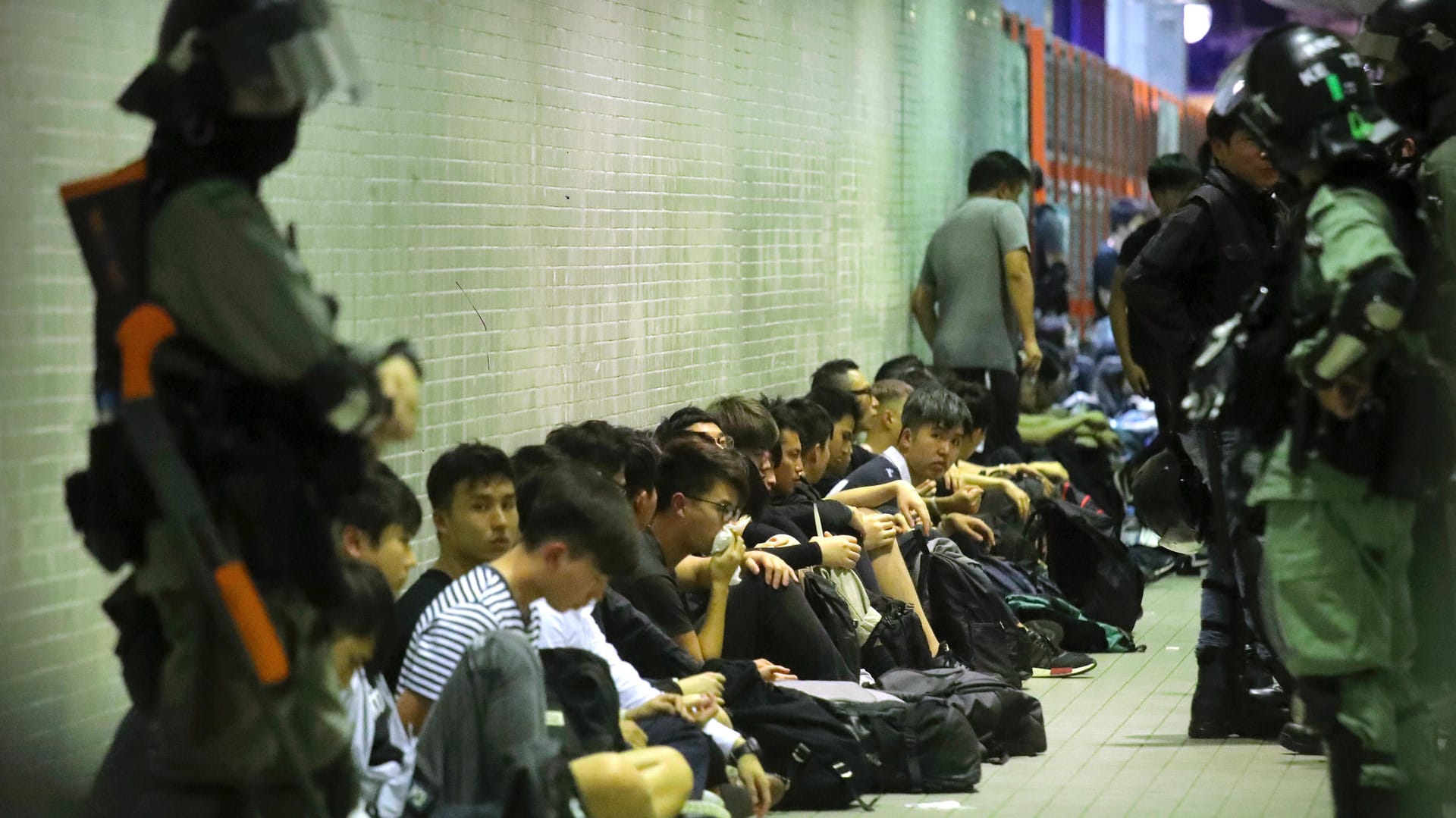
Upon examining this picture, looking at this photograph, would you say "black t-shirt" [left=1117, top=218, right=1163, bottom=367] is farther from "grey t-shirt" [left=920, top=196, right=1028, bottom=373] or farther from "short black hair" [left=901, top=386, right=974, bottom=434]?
"grey t-shirt" [left=920, top=196, right=1028, bottom=373]

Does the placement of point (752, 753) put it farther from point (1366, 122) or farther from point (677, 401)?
point (677, 401)

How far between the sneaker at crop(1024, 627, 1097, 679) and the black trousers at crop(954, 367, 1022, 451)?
2.69 meters

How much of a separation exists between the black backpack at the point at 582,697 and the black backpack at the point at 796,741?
1061 millimetres

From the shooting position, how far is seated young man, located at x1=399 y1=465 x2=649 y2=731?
184 inches

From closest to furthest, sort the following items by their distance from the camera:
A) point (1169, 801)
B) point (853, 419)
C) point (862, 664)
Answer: point (1169, 801)
point (862, 664)
point (853, 419)

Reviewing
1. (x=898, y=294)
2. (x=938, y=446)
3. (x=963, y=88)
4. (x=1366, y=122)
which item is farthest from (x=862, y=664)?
(x=963, y=88)

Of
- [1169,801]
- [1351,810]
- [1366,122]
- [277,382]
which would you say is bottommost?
[1169,801]

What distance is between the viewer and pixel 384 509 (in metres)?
4.95

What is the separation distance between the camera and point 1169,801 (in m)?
6.18

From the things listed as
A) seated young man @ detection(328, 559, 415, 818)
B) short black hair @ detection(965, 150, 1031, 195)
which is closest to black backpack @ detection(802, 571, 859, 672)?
seated young man @ detection(328, 559, 415, 818)

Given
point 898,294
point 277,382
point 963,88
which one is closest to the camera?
point 277,382

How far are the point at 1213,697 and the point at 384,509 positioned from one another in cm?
324

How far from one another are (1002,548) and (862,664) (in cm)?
227

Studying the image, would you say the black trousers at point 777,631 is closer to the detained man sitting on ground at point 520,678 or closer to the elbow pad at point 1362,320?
the detained man sitting on ground at point 520,678
